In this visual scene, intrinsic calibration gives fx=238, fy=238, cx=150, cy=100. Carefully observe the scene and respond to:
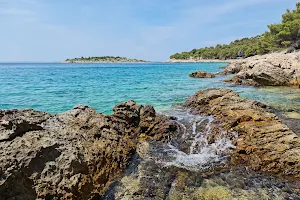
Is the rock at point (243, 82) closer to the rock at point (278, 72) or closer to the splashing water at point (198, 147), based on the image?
the rock at point (278, 72)

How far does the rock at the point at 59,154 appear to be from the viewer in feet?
16.0

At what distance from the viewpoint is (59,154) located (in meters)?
5.68

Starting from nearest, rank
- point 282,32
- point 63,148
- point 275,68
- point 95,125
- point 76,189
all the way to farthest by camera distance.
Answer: point 76,189 → point 63,148 → point 95,125 → point 275,68 → point 282,32

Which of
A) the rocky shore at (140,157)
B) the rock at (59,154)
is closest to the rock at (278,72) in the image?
the rocky shore at (140,157)

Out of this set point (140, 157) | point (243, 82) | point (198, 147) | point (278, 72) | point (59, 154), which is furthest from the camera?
point (243, 82)

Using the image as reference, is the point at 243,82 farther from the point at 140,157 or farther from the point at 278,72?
the point at 140,157

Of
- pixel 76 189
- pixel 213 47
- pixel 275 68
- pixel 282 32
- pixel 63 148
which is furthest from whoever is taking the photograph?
pixel 213 47

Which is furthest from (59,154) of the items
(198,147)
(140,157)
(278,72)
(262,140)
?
(278,72)

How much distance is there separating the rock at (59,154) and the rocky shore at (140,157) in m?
0.02

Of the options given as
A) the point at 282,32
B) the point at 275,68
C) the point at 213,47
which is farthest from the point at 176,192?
the point at 213,47

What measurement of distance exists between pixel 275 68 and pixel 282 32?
137ft

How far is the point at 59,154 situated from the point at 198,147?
5.62m

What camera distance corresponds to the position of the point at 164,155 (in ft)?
28.7

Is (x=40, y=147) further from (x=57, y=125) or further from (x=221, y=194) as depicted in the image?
(x=221, y=194)
